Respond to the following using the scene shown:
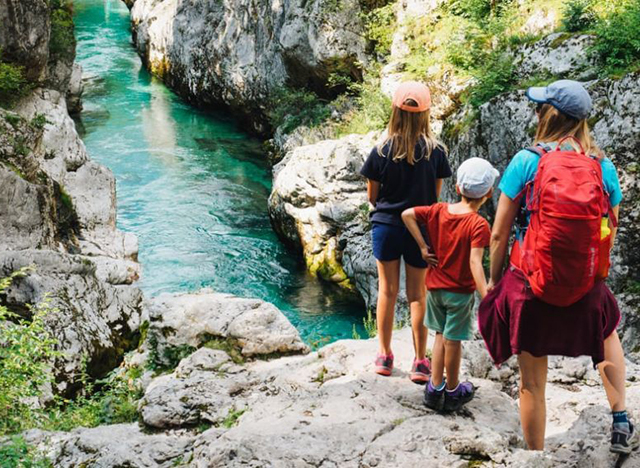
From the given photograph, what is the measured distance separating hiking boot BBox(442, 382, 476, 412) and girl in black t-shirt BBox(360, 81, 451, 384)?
502 mm

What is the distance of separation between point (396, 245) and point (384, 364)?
3.06 ft

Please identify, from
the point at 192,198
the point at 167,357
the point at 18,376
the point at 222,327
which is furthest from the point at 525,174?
the point at 192,198

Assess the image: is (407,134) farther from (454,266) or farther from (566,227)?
(566,227)

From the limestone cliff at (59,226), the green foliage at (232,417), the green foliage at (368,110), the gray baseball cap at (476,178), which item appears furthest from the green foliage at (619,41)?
the limestone cliff at (59,226)

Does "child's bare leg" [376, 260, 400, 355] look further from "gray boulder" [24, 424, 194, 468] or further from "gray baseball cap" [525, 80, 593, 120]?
"gray baseball cap" [525, 80, 593, 120]

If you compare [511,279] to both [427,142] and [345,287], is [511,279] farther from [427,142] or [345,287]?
[345,287]

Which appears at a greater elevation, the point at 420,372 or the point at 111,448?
the point at 420,372

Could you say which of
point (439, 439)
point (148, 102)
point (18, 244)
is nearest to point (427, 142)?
point (439, 439)

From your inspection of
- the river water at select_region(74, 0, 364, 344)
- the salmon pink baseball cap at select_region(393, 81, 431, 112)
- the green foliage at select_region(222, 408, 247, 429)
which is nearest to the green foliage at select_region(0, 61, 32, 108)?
the river water at select_region(74, 0, 364, 344)

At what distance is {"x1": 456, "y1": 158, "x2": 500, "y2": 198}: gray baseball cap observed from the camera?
4039 millimetres

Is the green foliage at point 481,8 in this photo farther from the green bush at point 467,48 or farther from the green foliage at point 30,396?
the green foliage at point 30,396

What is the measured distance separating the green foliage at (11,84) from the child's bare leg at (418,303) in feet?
41.5

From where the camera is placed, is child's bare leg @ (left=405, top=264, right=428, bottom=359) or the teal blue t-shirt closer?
the teal blue t-shirt

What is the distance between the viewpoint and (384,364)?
5.08 meters
